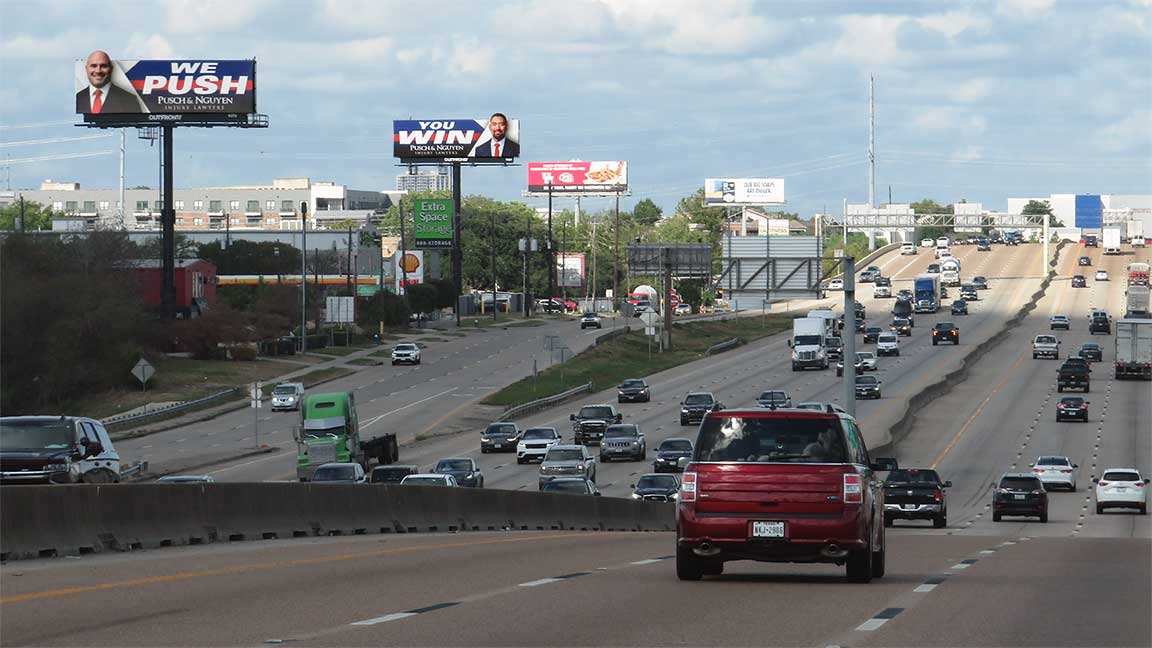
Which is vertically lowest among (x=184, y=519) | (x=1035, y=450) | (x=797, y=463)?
(x=1035, y=450)

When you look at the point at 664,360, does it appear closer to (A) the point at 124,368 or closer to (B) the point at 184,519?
(A) the point at 124,368

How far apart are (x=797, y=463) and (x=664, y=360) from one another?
316 ft

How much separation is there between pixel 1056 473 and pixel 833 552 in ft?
141

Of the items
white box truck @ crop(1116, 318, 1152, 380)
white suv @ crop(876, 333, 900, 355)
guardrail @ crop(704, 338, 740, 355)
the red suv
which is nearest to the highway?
the red suv

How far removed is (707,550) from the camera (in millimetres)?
16391

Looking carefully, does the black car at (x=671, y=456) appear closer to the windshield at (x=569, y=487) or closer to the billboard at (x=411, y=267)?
the windshield at (x=569, y=487)

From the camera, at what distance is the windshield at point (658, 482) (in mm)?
46844

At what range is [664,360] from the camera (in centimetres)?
11231

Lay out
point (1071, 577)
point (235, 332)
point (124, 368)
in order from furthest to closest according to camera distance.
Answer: point (235, 332) < point (124, 368) < point (1071, 577)

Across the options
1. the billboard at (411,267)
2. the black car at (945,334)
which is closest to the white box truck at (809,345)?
the black car at (945,334)

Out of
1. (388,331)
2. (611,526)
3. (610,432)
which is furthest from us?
(388,331)

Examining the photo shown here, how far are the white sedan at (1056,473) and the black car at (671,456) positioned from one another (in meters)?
11.8

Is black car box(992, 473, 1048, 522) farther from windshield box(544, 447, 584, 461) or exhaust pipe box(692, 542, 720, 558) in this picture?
exhaust pipe box(692, 542, 720, 558)

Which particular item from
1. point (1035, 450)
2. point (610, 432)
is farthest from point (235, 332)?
point (1035, 450)
